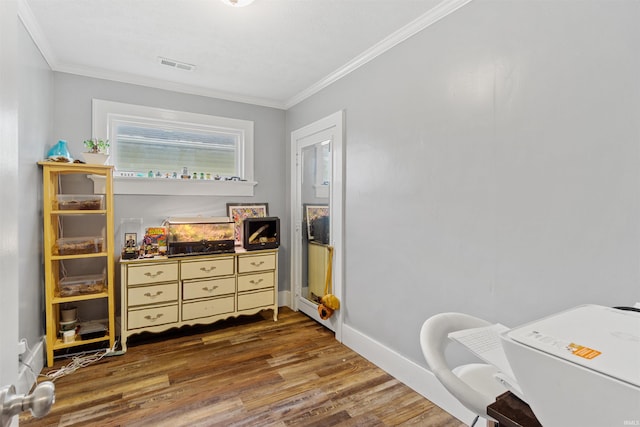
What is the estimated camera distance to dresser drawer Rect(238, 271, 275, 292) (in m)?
3.13

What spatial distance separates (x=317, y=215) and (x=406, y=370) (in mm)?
1658

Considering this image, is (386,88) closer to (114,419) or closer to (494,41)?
(494,41)

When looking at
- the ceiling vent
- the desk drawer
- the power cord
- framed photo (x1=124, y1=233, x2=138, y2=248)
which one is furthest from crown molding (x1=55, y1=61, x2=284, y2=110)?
the power cord

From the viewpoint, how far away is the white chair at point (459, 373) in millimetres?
908

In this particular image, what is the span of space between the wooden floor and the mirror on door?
26.1 inches

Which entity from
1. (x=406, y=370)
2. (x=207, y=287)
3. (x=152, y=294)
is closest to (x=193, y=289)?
(x=207, y=287)

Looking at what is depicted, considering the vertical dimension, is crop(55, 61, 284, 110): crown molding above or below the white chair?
above

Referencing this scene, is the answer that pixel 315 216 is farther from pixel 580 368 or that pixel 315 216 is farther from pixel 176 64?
pixel 580 368

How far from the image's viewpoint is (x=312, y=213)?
3336 mm

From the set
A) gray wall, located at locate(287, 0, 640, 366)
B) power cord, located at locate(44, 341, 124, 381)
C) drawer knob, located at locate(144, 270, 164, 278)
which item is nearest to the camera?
gray wall, located at locate(287, 0, 640, 366)

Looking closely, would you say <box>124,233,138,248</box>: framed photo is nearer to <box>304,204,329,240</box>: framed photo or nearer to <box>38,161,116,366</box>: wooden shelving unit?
<box>38,161,116,366</box>: wooden shelving unit

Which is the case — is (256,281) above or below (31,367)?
above

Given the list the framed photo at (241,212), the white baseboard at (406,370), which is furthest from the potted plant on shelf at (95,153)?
the white baseboard at (406,370)

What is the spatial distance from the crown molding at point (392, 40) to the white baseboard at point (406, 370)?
225cm
